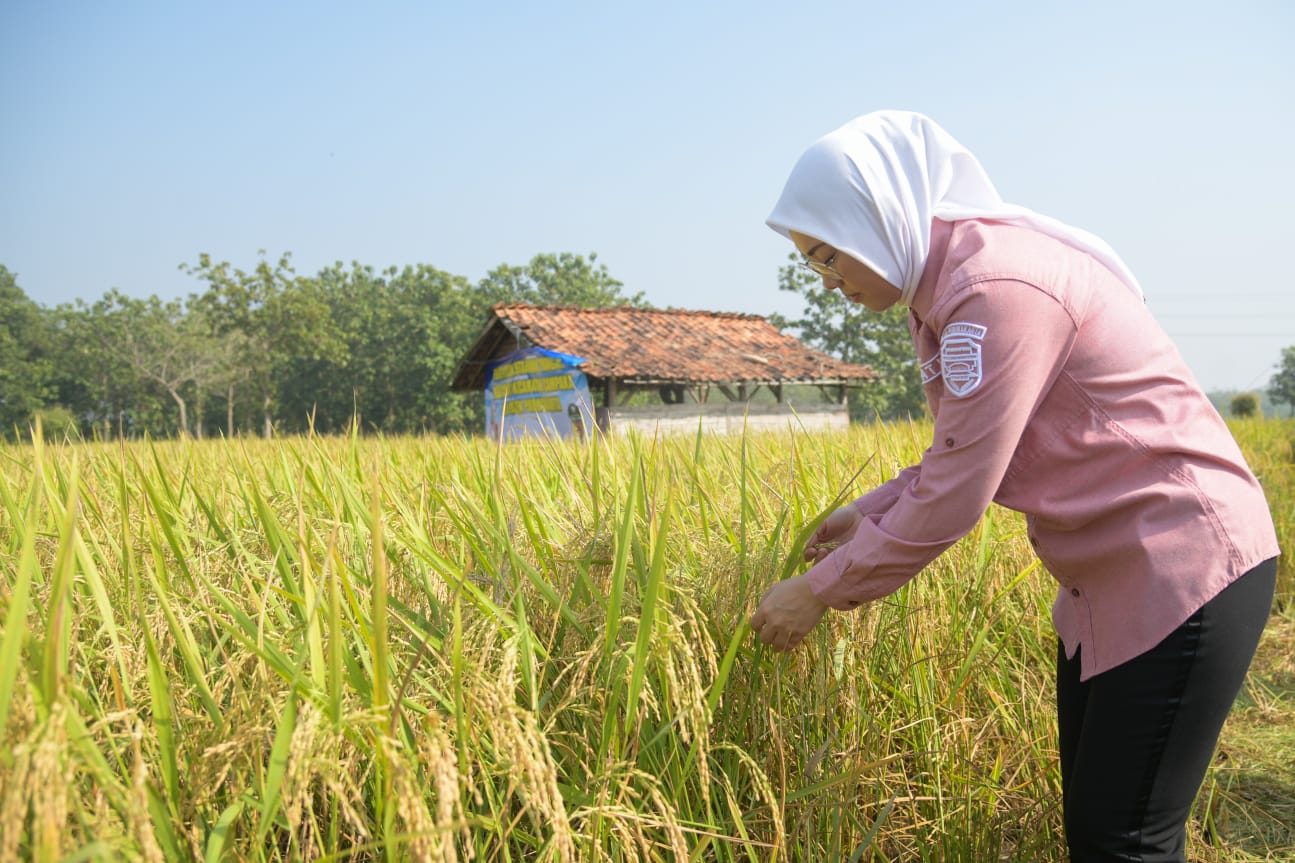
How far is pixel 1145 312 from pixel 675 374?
15859 mm

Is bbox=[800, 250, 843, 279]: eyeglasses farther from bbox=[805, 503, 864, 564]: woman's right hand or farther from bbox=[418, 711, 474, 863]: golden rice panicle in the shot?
bbox=[418, 711, 474, 863]: golden rice panicle

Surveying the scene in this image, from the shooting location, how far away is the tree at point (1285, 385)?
5169 centimetres

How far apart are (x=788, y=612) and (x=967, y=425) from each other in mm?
414

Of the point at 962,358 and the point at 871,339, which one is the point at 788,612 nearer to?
the point at 962,358

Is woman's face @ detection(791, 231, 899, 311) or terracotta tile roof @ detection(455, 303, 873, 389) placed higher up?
terracotta tile roof @ detection(455, 303, 873, 389)

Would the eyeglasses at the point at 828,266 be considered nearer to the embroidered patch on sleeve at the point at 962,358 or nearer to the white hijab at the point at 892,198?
the white hijab at the point at 892,198

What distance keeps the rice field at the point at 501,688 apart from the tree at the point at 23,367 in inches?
1597

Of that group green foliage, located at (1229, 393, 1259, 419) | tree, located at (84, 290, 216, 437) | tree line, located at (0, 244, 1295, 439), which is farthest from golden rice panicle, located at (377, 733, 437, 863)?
tree, located at (84, 290, 216, 437)

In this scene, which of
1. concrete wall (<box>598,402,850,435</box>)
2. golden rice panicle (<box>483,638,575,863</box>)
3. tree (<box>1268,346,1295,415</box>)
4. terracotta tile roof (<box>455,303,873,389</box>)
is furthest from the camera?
tree (<box>1268,346,1295,415</box>)

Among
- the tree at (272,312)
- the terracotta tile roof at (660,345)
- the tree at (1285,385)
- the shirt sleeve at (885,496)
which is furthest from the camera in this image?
the tree at (1285,385)

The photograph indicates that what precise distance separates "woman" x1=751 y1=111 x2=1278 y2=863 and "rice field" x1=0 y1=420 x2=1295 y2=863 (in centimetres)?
33

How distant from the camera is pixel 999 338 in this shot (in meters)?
1.15

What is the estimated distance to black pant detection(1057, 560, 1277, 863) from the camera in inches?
47.5

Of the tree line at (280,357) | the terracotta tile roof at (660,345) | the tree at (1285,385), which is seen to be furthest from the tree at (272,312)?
the tree at (1285,385)
